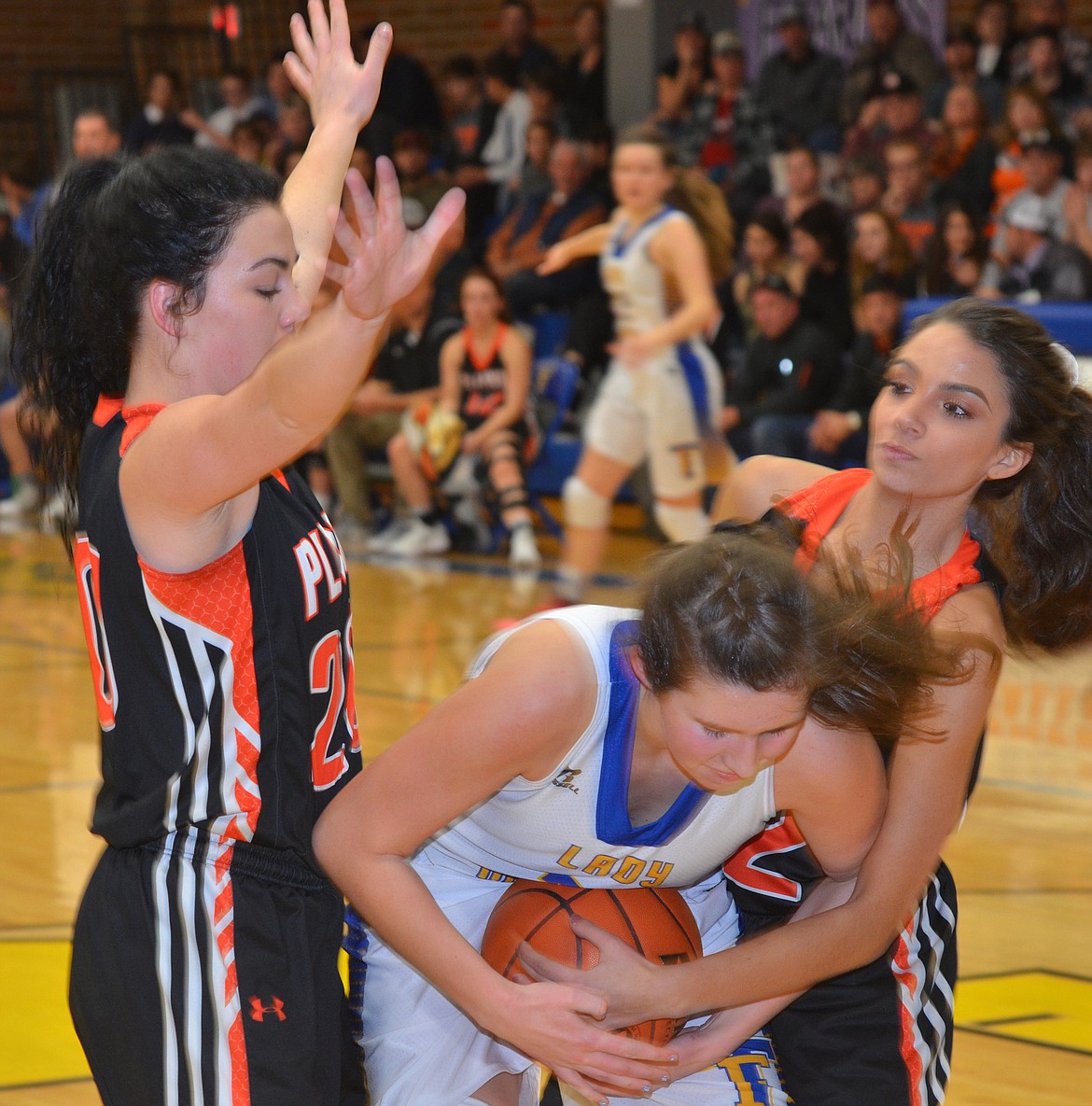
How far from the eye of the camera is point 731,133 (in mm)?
10617

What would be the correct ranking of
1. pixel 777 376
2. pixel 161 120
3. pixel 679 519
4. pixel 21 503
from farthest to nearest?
pixel 161 120
pixel 21 503
pixel 777 376
pixel 679 519

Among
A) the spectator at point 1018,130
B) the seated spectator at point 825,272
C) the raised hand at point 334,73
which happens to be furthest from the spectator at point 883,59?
the raised hand at point 334,73

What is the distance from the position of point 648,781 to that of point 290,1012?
57 cm

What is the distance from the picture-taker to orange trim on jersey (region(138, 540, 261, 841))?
1.84m

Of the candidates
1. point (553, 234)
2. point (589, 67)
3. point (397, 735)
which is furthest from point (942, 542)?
point (589, 67)

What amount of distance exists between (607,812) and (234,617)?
59cm

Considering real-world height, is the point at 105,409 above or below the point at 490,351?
above

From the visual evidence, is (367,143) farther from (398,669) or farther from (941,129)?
(398,669)

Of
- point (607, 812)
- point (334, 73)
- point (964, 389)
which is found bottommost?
point (607, 812)

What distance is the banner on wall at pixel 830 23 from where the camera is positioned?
432 inches

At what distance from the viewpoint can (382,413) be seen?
9.85 meters

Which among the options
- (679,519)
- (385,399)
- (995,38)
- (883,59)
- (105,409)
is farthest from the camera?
Result: (883,59)

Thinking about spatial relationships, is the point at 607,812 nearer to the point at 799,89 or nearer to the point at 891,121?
the point at 891,121

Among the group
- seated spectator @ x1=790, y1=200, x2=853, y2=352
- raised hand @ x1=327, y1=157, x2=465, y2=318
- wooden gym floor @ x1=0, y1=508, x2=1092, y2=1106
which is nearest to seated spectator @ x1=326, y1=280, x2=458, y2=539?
wooden gym floor @ x1=0, y1=508, x2=1092, y2=1106
